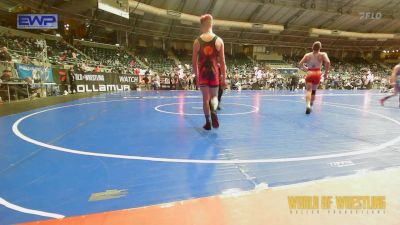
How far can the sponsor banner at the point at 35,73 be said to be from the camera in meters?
13.4

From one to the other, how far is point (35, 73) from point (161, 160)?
13.8 meters

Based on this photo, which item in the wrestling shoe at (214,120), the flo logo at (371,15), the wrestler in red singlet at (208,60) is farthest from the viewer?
the flo logo at (371,15)

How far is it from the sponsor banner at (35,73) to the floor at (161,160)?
9461 mm

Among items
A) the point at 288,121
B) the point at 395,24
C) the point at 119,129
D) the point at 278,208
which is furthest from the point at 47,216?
the point at 395,24

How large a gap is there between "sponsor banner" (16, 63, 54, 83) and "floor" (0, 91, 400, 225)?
946 centimetres

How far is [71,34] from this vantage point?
30.2 meters

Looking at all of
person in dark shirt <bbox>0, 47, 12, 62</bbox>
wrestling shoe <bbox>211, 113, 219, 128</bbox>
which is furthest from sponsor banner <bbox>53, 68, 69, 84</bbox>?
wrestling shoe <bbox>211, 113, 219, 128</bbox>

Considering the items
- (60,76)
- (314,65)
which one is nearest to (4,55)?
(60,76)

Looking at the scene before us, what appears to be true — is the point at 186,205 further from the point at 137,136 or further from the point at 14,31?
the point at 14,31

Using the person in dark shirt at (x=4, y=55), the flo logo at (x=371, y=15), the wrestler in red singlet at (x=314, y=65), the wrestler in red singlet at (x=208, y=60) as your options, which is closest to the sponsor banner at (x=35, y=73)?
the person in dark shirt at (x=4, y=55)

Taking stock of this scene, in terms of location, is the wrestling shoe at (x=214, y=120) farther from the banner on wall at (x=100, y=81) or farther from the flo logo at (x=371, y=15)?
the flo logo at (x=371, y=15)

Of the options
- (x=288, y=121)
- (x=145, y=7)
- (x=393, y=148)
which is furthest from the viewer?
(x=145, y=7)

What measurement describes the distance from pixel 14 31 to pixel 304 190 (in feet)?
90.7

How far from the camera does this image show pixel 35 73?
46.8ft
